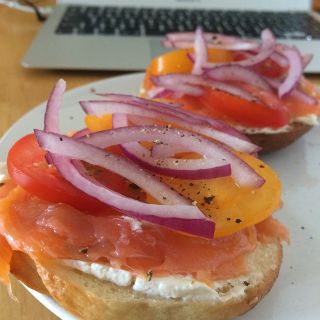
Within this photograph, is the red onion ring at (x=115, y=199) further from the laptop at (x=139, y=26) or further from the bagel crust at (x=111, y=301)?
the laptop at (x=139, y=26)

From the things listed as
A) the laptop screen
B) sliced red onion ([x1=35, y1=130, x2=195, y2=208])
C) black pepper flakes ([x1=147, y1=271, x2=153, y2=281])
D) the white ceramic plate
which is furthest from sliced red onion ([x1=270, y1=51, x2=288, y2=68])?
the laptop screen

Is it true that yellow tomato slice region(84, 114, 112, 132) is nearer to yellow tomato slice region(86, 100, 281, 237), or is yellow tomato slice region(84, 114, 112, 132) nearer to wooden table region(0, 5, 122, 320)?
yellow tomato slice region(86, 100, 281, 237)

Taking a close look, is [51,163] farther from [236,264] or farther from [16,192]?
[236,264]

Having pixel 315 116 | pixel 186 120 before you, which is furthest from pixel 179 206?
pixel 315 116

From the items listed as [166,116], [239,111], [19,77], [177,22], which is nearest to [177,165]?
[166,116]

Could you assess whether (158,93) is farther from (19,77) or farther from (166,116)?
(19,77)
